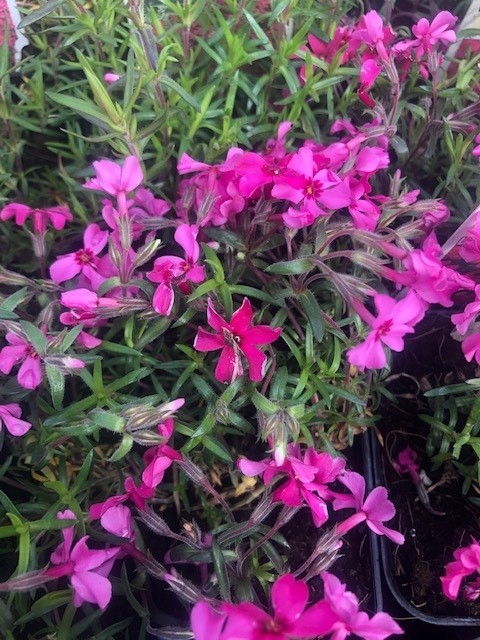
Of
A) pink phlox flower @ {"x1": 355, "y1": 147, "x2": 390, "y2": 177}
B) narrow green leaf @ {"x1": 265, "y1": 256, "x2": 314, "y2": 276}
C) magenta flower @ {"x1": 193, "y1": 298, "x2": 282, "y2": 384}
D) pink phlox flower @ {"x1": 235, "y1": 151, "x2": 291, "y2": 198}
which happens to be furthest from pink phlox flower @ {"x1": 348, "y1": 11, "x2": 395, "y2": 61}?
magenta flower @ {"x1": 193, "y1": 298, "x2": 282, "y2": 384}

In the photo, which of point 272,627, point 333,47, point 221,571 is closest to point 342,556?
point 221,571

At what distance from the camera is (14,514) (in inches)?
31.3

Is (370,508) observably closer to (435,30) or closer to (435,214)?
(435,214)

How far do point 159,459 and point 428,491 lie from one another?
63 centimetres

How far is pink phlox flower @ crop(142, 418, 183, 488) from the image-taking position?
0.77 m

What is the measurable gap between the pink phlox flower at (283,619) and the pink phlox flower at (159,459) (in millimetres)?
259

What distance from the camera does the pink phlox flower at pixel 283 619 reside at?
52cm

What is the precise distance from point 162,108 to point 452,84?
0.70 meters

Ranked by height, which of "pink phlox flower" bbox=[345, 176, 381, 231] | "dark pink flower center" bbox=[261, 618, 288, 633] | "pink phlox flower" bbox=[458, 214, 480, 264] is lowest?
"dark pink flower center" bbox=[261, 618, 288, 633]

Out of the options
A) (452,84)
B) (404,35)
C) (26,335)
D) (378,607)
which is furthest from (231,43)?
(378,607)

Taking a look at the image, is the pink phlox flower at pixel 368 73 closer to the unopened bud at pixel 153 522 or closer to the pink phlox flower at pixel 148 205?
the pink phlox flower at pixel 148 205

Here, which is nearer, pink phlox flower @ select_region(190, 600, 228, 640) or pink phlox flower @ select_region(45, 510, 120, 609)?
pink phlox flower @ select_region(190, 600, 228, 640)

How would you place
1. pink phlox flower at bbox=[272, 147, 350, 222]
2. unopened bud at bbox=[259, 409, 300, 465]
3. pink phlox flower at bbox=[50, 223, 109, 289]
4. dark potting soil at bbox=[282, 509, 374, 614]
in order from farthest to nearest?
dark potting soil at bbox=[282, 509, 374, 614] → pink phlox flower at bbox=[50, 223, 109, 289] → pink phlox flower at bbox=[272, 147, 350, 222] → unopened bud at bbox=[259, 409, 300, 465]

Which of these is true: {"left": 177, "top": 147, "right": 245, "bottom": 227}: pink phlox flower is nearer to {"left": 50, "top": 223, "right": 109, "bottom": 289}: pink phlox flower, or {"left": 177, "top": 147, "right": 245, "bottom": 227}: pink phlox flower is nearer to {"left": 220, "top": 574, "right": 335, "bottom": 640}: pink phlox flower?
{"left": 50, "top": 223, "right": 109, "bottom": 289}: pink phlox flower
